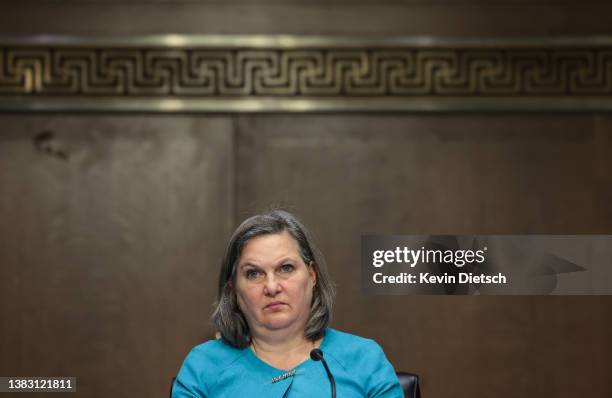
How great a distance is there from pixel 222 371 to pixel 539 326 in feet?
5.11

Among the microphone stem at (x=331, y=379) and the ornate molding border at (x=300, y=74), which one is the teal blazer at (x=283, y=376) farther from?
the ornate molding border at (x=300, y=74)

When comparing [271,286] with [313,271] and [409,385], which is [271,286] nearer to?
[313,271]

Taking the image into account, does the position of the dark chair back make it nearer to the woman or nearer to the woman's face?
the woman

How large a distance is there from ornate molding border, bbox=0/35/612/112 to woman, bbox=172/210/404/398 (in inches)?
49.4

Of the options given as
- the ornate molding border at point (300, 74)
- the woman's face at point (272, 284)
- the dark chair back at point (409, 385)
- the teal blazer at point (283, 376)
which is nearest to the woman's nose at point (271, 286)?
the woman's face at point (272, 284)

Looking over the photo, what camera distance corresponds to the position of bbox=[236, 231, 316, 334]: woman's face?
1592mm

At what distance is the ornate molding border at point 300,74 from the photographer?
2832mm

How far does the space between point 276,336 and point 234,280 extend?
141 millimetres

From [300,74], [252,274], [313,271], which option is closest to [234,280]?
[252,274]

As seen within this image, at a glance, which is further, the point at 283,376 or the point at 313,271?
the point at 313,271

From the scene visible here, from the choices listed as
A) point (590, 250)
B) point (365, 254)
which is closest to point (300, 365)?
point (365, 254)

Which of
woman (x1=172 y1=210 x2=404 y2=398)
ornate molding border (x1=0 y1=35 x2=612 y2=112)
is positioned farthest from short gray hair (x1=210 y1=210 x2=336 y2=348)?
ornate molding border (x1=0 y1=35 x2=612 y2=112)

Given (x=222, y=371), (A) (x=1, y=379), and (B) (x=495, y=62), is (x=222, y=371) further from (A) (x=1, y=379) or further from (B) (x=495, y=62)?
(B) (x=495, y=62)

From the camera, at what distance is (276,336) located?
63.7 inches
